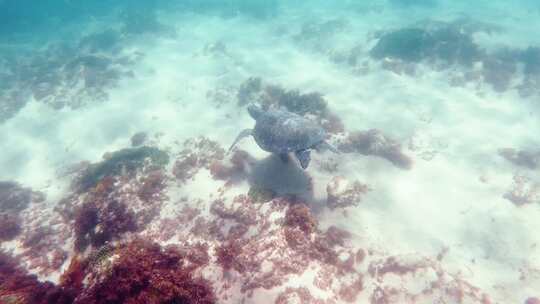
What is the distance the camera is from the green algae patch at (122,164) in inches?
452

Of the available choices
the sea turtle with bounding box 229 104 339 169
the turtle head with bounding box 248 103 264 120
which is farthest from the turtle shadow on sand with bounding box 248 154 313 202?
the turtle head with bounding box 248 103 264 120

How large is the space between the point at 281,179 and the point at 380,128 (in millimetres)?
5797

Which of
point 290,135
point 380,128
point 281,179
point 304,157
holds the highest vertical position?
point 290,135

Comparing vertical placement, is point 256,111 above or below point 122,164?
above

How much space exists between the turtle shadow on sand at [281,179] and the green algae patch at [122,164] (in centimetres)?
409

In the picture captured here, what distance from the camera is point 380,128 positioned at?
13.0 m

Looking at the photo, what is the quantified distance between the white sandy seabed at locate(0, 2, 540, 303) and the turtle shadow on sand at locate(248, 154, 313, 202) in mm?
421

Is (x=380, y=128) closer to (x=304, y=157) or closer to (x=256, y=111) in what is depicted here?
(x=256, y=111)

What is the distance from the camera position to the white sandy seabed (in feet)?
27.5

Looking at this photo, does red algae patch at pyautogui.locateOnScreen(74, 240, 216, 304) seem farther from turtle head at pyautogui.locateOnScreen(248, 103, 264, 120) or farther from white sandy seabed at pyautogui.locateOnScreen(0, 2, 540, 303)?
turtle head at pyautogui.locateOnScreen(248, 103, 264, 120)

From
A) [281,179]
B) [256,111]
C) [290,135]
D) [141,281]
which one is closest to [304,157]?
[290,135]

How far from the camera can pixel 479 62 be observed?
58.6 ft

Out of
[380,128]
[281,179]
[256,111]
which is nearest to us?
[281,179]

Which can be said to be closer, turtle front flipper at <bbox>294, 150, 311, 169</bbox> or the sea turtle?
turtle front flipper at <bbox>294, 150, 311, 169</bbox>
